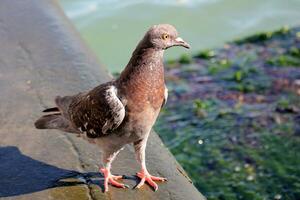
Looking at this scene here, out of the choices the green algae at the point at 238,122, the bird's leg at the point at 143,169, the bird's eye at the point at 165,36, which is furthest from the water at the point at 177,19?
the bird's eye at the point at 165,36

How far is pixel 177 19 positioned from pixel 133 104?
9.45 m

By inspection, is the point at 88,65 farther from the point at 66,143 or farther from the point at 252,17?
the point at 252,17

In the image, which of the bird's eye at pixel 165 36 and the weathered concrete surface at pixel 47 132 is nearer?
the bird's eye at pixel 165 36

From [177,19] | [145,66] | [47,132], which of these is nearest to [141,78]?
[145,66]

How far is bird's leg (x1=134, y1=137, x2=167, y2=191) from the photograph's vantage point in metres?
4.49

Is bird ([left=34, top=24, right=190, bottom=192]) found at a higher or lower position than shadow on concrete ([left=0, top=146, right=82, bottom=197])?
higher

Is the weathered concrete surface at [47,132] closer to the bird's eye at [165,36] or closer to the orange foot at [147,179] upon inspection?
the orange foot at [147,179]

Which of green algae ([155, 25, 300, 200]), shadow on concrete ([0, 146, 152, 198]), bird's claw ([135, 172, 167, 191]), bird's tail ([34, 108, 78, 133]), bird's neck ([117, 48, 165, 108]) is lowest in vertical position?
green algae ([155, 25, 300, 200])

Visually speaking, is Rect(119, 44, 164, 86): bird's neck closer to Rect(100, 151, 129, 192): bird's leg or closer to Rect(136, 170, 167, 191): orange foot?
Rect(100, 151, 129, 192): bird's leg

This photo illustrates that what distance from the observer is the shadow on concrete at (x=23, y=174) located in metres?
4.41

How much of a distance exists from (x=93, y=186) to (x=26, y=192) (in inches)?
19.4

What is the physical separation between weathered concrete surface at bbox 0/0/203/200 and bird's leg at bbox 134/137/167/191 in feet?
0.17

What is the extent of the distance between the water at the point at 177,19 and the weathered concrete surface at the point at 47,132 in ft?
18.1

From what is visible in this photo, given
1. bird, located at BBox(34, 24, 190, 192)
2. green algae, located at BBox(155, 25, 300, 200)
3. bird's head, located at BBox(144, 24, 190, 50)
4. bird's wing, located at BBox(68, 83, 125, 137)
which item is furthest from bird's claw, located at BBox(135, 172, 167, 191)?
green algae, located at BBox(155, 25, 300, 200)
